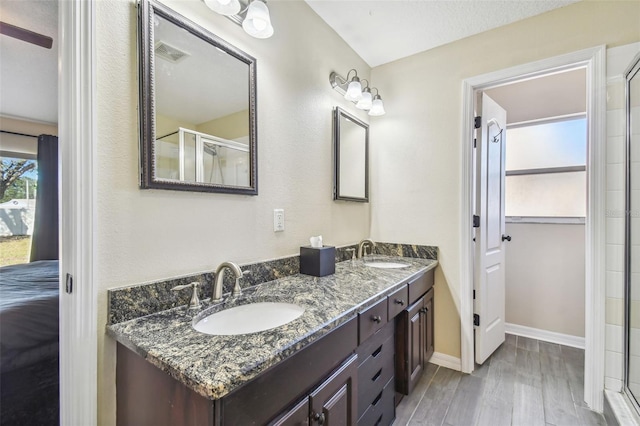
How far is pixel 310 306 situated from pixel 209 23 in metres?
1.26

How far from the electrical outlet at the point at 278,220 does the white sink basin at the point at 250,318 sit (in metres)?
0.46

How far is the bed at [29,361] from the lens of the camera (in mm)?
1301

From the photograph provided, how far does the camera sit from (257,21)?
4.09 feet

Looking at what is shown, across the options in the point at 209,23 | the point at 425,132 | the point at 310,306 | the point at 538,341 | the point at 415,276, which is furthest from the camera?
the point at 538,341

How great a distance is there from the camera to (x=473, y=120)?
207cm

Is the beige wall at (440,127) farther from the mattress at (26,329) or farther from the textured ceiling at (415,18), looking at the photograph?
the mattress at (26,329)

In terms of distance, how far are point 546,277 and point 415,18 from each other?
2.49m

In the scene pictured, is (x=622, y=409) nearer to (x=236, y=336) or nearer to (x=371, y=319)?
(x=371, y=319)

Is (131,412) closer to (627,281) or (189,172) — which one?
(189,172)

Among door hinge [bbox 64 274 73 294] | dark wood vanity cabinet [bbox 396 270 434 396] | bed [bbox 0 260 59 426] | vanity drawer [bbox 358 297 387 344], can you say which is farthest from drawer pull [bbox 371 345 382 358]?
bed [bbox 0 260 59 426]

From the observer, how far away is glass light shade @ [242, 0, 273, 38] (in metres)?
1.22

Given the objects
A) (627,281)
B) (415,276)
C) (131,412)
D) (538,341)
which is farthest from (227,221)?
(538,341)

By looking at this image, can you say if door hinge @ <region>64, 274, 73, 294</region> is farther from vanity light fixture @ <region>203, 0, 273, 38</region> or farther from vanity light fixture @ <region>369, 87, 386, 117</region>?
vanity light fixture @ <region>369, 87, 386, 117</region>

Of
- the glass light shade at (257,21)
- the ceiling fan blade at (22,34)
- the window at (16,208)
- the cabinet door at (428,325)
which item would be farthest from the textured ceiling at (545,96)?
the window at (16,208)
